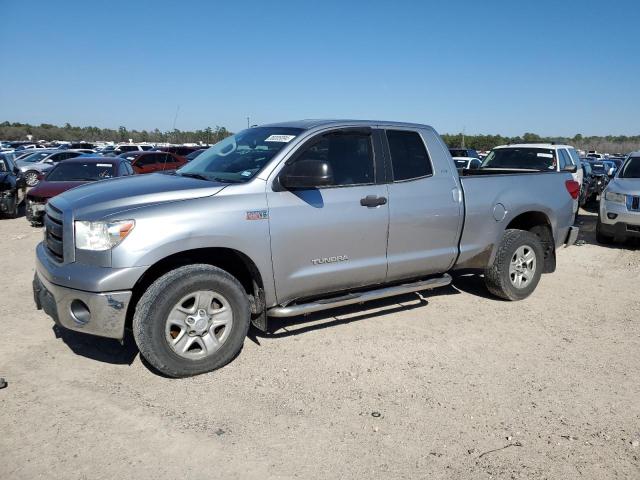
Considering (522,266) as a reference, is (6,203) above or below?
above

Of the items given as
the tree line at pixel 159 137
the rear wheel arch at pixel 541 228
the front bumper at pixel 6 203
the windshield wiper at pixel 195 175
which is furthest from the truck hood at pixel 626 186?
the tree line at pixel 159 137

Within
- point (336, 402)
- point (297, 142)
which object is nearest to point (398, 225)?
point (297, 142)

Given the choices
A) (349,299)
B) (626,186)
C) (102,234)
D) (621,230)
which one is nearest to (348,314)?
(349,299)

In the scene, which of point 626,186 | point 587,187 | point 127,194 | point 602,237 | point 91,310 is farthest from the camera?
point 587,187

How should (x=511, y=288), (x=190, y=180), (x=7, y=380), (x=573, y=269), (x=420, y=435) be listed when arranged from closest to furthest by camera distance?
1. (x=420, y=435)
2. (x=7, y=380)
3. (x=190, y=180)
4. (x=511, y=288)
5. (x=573, y=269)

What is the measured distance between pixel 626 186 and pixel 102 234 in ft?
30.8

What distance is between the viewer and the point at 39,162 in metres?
22.7

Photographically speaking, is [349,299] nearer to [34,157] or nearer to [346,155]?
[346,155]

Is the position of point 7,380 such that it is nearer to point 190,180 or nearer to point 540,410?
point 190,180

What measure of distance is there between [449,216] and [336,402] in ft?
7.77

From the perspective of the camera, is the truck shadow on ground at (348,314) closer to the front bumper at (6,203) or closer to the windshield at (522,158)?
the windshield at (522,158)

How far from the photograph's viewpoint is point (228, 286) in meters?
3.96

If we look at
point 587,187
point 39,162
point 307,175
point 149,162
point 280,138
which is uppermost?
point 39,162

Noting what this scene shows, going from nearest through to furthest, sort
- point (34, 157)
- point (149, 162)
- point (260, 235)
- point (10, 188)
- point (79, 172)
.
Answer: point (260, 235)
point (79, 172)
point (10, 188)
point (149, 162)
point (34, 157)
